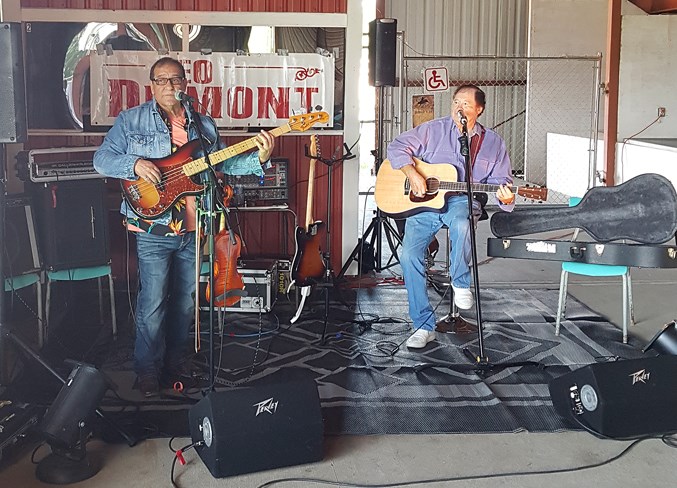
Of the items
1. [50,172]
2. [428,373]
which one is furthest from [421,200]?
[50,172]

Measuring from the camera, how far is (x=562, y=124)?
42.7 feet

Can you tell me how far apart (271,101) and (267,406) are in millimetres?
3384

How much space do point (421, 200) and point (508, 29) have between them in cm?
938

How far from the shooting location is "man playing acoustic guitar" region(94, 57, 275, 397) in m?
4.08

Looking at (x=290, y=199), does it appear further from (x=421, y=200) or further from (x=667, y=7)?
(x=667, y=7)

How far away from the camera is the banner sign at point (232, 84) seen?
20.0ft

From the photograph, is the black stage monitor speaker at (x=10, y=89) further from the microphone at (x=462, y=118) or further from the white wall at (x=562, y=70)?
the white wall at (x=562, y=70)

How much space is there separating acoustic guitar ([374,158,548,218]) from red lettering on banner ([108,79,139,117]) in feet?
6.74

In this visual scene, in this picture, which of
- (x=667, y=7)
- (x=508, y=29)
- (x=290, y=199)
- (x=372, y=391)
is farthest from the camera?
(x=508, y=29)

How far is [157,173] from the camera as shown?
159 inches

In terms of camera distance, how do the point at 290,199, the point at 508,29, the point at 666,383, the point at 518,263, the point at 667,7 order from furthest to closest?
the point at 508,29 → the point at 667,7 → the point at 518,263 → the point at 290,199 → the point at 666,383

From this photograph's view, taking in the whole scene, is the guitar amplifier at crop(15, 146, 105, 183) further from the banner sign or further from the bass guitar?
the bass guitar

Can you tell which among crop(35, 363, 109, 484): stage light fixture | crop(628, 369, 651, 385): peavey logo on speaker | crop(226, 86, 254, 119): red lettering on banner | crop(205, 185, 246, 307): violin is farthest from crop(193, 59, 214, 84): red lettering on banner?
crop(628, 369, 651, 385): peavey logo on speaker

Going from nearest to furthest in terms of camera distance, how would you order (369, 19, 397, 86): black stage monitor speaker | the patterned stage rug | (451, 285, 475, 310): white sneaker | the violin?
the patterned stage rug
the violin
(451, 285, 475, 310): white sneaker
(369, 19, 397, 86): black stage monitor speaker
